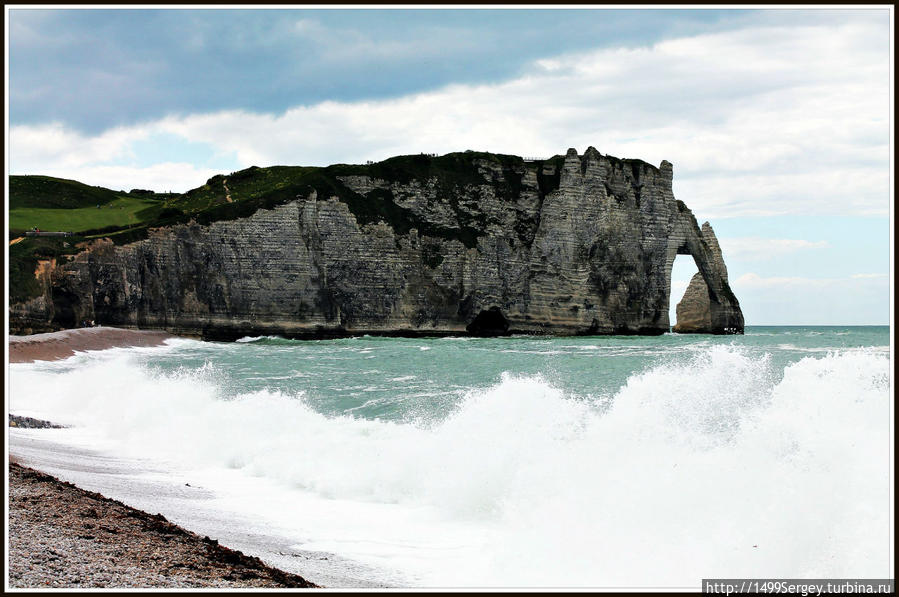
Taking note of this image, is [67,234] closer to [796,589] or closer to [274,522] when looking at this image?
[274,522]

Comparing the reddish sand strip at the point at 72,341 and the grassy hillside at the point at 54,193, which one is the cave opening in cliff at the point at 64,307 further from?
the grassy hillside at the point at 54,193

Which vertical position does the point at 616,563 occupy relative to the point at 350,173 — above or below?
below

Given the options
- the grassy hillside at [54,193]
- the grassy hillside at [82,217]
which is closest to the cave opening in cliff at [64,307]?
the grassy hillside at [82,217]

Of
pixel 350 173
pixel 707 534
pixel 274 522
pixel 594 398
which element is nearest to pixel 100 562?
pixel 274 522

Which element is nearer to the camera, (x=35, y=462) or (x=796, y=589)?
(x=796, y=589)

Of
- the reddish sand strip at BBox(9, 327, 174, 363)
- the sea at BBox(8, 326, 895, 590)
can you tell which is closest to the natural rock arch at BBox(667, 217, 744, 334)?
the reddish sand strip at BBox(9, 327, 174, 363)

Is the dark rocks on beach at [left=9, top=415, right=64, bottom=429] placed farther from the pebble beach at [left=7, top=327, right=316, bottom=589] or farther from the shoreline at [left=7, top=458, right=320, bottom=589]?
the shoreline at [left=7, top=458, right=320, bottom=589]
